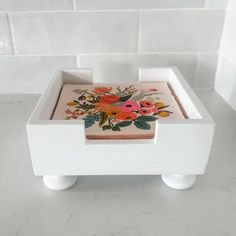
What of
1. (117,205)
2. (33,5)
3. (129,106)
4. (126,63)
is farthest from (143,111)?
(33,5)

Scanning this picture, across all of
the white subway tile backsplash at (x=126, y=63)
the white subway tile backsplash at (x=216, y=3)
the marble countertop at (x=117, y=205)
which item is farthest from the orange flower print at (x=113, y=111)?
the white subway tile backsplash at (x=216, y=3)

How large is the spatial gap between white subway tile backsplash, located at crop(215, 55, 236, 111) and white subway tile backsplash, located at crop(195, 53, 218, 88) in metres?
0.02

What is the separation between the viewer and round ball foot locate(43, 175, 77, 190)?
17.4 inches

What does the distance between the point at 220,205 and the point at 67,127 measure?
9.7 inches

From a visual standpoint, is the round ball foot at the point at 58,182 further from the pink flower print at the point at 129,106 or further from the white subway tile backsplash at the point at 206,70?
the white subway tile backsplash at the point at 206,70

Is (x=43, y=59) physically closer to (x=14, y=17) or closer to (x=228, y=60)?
(x=14, y=17)

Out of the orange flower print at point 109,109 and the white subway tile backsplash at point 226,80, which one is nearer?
the orange flower print at point 109,109

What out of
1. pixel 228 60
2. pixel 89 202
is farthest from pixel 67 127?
pixel 228 60

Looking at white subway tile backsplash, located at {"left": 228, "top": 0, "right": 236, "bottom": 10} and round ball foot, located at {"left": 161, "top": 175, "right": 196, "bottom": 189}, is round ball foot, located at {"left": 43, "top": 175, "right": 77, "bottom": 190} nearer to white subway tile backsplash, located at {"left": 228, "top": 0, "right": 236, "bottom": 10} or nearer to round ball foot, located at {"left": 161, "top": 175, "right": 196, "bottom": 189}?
round ball foot, located at {"left": 161, "top": 175, "right": 196, "bottom": 189}

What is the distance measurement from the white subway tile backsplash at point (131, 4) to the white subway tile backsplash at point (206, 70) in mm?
141

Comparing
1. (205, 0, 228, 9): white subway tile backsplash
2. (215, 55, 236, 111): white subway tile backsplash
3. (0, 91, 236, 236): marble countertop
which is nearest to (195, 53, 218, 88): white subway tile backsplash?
(215, 55, 236, 111): white subway tile backsplash

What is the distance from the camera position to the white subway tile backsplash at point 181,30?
706 mm

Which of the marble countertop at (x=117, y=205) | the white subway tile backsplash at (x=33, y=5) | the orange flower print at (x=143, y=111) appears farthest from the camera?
the white subway tile backsplash at (x=33, y=5)

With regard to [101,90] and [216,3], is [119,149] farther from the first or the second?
[216,3]
